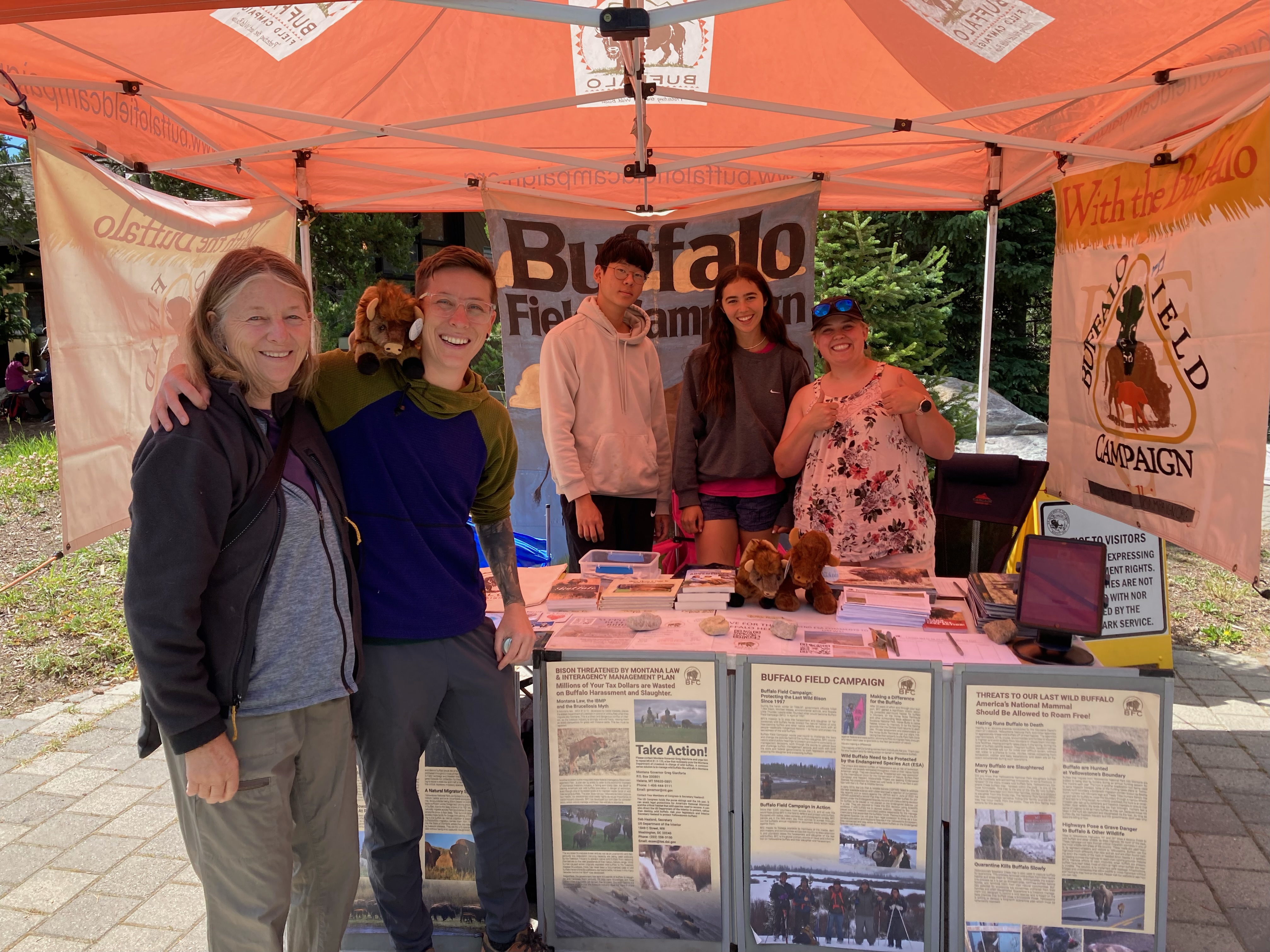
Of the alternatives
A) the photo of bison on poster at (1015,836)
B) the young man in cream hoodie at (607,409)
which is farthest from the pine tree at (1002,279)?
the photo of bison on poster at (1015,836)

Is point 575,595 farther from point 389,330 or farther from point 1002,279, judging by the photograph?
point 1002,279

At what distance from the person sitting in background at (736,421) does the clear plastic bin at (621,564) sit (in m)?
0.63

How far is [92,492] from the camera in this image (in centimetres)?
310

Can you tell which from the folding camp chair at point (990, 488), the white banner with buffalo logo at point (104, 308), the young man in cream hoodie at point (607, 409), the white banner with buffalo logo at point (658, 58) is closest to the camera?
the white banner with buffalo logo at point (104, 308)

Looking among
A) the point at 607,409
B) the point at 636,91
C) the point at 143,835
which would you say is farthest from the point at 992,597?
the point at 143,835

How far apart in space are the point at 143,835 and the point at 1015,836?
296 centimetres

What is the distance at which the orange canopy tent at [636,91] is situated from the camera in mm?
2711

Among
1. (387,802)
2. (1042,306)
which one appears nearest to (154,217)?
(387,802)

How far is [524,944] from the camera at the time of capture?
231 centimetres

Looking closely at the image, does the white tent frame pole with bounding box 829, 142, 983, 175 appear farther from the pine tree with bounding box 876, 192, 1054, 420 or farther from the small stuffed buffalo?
the pine tree with bounding box 876, 192, 1054, 420

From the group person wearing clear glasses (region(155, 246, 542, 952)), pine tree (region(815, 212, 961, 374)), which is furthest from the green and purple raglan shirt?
pine tree (region(815, 212, 961, 374))

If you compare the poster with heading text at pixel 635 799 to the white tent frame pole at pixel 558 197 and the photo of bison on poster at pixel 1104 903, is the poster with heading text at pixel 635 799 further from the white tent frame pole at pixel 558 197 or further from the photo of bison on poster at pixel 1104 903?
the white tent frame pole at pixel 558 197

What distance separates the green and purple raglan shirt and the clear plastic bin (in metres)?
1.02

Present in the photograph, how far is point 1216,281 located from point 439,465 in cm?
235
